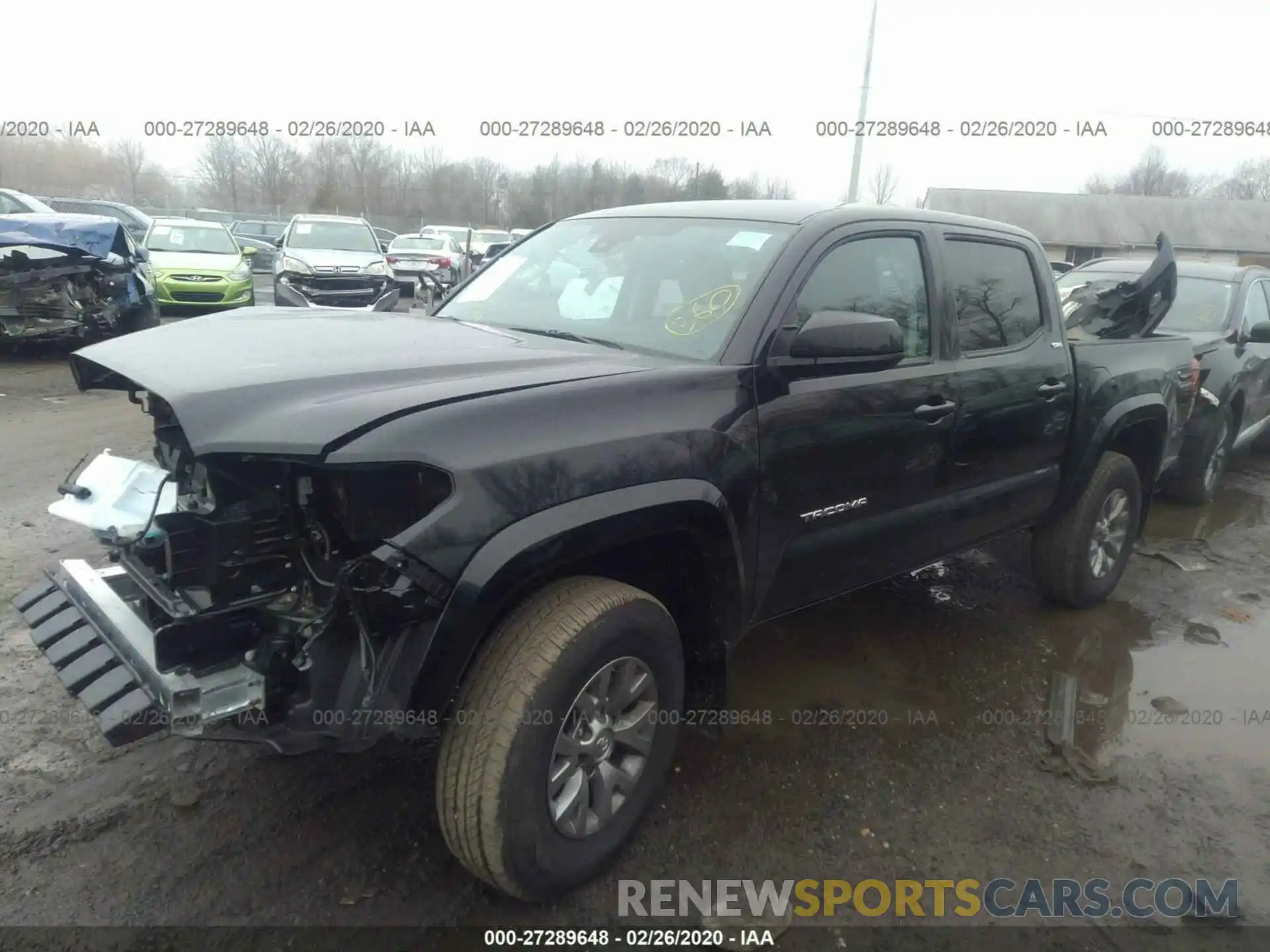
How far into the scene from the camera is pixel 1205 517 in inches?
264

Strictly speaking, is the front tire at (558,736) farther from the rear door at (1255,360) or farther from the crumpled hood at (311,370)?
the rear door at (1255,360)

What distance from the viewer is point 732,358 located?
2723mm

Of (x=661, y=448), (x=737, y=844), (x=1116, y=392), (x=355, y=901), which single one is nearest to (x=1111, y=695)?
(x=1116, y=392)

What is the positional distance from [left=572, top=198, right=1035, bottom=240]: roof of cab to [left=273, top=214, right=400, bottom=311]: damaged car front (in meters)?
10.2

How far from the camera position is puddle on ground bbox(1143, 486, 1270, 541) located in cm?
629

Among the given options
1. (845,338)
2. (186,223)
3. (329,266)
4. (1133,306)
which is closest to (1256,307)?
(1133,306)

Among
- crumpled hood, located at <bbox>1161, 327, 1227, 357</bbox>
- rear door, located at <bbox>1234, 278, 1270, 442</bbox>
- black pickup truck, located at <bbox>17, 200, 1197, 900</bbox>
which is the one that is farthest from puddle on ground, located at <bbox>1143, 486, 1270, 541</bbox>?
black pickup truck, located at <bbox>17, 200, 1197, 900</bbox>

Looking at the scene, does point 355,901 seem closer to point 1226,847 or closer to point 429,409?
point 429,409

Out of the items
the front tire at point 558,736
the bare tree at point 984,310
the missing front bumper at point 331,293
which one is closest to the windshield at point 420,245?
the missing front bumper at point 331,293

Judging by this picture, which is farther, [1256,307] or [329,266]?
[329,266]

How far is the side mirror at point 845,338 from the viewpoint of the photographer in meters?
2.67

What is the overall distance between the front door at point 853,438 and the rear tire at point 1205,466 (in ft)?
13.9

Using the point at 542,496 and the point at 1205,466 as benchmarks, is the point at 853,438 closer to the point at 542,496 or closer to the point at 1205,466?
the point at 542,496

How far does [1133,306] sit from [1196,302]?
248cm
